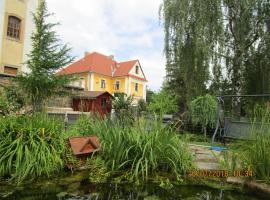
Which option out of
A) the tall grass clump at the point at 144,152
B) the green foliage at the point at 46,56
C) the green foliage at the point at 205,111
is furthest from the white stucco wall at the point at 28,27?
the tall grass clump at the point at 144,152

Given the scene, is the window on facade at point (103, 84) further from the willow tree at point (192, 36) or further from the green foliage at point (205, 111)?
the green foliage at point (205, 111)

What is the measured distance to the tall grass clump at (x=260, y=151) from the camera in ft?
11.0

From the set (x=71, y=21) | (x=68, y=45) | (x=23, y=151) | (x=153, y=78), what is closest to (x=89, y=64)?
(x=153, y=78)

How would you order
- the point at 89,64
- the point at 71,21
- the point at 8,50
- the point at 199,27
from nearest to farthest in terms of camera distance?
the point at 199,27, the point at 71,21, the point at 8,50, the point at 89,64

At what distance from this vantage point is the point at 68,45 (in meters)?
9.98

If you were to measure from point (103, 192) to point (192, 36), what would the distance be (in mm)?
9462

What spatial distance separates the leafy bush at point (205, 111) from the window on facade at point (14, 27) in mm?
11025

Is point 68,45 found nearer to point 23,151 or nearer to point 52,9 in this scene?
point 52,9

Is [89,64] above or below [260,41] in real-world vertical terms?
above

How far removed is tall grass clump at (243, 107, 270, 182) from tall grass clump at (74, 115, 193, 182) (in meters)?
0.93

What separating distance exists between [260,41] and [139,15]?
5.47m

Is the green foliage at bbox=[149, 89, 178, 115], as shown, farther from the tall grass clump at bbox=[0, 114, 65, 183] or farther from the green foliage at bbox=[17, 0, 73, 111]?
the green foliage at bbox=[17, 0, 73, 111]

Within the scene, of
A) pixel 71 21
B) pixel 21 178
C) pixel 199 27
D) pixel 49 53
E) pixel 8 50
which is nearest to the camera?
pixel 21 178

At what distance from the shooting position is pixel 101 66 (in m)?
33.7
